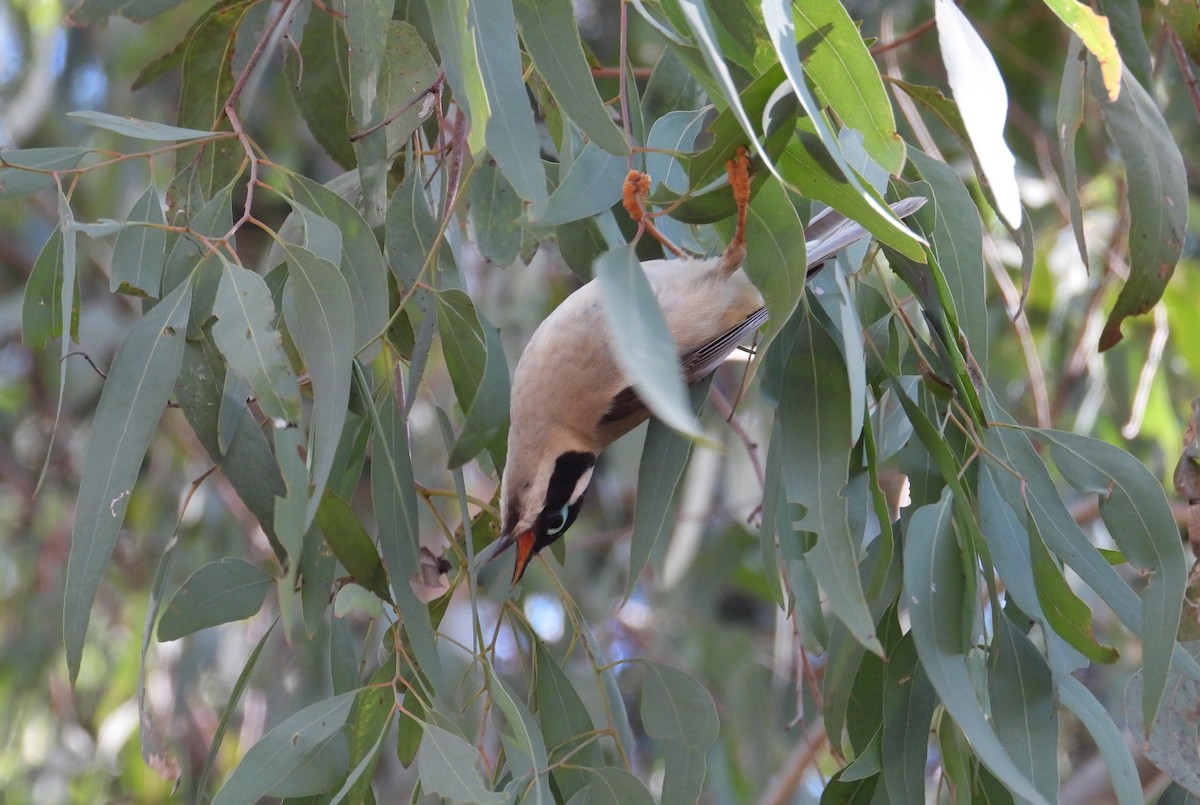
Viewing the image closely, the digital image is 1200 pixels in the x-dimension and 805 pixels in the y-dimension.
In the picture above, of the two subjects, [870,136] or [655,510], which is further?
[655,510]

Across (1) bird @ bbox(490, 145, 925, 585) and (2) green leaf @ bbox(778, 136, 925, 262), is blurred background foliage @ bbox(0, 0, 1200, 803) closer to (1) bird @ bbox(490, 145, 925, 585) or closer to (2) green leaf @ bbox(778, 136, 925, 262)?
(1) bird @ bbox(490, 145, 925, 585)

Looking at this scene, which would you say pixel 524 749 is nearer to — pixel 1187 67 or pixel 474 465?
pixel 1187 67

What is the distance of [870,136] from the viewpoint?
140 cm

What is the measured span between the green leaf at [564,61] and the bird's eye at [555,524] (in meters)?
0.86

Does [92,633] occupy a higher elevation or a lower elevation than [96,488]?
lower

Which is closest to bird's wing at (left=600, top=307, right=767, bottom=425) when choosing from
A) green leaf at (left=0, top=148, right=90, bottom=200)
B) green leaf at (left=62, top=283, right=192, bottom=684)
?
green leaf at (left=62, top=283, right=192, bottom=684)

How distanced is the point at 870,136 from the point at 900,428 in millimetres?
486

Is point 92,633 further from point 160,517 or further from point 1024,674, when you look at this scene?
point 1024,674

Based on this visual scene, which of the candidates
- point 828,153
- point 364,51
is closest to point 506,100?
point 364,51

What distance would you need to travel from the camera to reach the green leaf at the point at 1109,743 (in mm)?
1439

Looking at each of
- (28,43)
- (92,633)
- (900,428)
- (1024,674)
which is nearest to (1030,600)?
(1024,674)

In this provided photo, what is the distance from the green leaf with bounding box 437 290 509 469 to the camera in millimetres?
1403

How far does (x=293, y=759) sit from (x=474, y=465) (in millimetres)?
2393

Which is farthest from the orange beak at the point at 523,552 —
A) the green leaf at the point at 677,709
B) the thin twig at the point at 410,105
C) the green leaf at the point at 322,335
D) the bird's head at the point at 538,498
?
the thin twig at the point at 410,105
